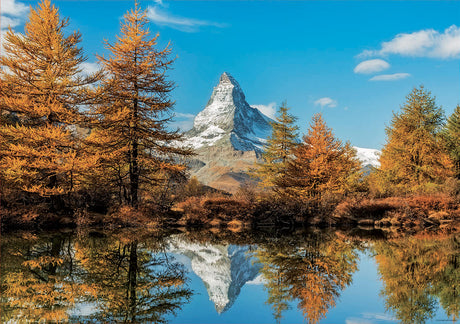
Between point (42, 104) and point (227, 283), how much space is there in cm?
1472

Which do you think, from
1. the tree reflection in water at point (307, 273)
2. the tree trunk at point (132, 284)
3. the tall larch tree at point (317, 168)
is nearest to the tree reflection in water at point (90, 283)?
the tree trunk at point (132, 284)

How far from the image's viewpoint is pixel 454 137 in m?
34.3

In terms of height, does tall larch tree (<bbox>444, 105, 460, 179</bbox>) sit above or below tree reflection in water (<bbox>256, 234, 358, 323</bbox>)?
above

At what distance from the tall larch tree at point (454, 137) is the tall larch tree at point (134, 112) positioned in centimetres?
2698

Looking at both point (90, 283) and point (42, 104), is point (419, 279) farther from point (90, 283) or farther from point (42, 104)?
point (42, 104)

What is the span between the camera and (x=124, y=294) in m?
6.16

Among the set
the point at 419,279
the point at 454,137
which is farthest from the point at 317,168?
the point at 454,137

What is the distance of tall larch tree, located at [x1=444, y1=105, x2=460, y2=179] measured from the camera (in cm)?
3331

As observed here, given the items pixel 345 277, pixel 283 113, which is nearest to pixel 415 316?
pixel 345 277

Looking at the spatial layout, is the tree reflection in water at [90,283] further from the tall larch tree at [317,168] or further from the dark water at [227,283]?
the tall larch tree at [317,168]

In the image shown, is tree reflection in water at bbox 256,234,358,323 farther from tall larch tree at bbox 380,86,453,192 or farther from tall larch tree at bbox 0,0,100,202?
tall larch tree at bbox 380,86,453,192

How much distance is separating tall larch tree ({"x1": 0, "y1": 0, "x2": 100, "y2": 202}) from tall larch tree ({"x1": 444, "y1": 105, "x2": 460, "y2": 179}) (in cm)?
3256

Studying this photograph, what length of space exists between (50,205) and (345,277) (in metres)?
16.0

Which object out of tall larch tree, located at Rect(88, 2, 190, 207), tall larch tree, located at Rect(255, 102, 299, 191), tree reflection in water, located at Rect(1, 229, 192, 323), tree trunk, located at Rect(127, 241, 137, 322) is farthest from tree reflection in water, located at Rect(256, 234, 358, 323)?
tall larch tree, located at Rect(255, 102, 299, 191)
